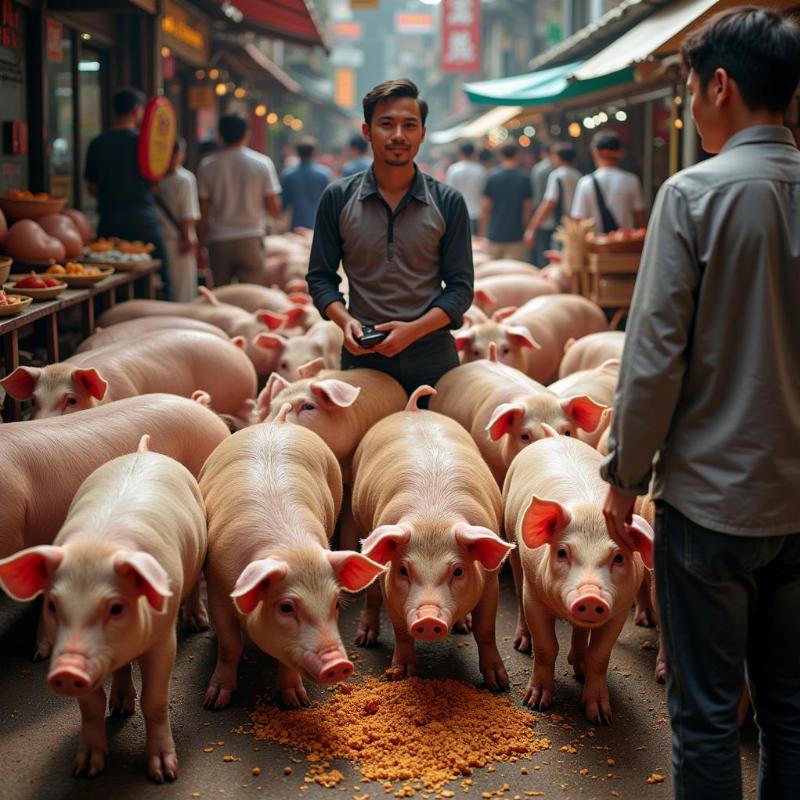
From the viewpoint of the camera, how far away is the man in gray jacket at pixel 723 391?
8.18ft

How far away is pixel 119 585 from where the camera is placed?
316 centimetres

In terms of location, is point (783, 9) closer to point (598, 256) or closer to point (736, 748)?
point (598, 256)

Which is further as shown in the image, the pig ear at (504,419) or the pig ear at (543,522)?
the pig ear at (504,419)

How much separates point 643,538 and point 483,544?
56 cm

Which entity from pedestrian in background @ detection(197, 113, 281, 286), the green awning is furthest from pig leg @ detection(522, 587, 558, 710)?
the green awning

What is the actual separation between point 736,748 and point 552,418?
2.58 meters

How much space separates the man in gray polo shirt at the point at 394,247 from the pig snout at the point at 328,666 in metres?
1.94

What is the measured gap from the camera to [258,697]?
3973 millimetres

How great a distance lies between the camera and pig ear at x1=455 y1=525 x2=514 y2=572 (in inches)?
150

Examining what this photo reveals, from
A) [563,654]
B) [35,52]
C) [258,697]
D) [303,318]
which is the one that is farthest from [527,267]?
[258,697]

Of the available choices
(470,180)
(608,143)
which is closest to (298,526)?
(608,143)

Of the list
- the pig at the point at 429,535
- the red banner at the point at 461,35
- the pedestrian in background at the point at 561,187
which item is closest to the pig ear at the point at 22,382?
the pig at the point at 429,535

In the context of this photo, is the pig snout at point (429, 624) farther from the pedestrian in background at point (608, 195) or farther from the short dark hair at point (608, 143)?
the short dark hair at point (608, 143)

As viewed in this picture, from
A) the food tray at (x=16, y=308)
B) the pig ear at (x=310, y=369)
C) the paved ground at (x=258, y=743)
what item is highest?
the food tray at (x=16, y=308)
